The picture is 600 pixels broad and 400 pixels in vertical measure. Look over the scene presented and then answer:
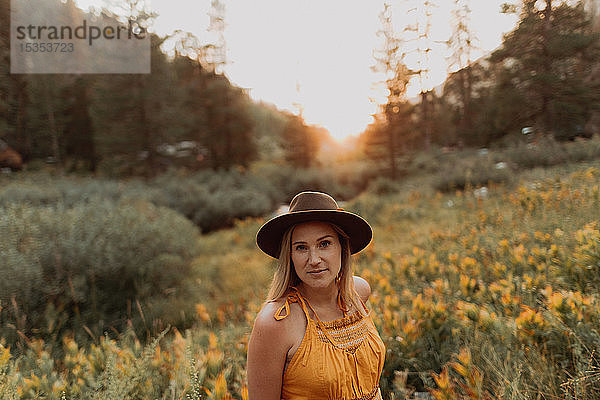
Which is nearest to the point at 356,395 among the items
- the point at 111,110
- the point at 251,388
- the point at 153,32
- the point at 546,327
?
the point at 251,388

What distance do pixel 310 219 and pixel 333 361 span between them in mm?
577

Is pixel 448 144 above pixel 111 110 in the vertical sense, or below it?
below

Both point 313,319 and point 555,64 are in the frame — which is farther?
point 555,64

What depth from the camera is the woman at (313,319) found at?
1328mm

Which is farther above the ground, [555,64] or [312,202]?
[555,64]

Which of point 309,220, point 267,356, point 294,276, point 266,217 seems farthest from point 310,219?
point 266,217

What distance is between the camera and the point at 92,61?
14.5 metres

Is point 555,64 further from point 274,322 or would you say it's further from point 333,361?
point 274,322

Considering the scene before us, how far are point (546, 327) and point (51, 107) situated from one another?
16.2 meters

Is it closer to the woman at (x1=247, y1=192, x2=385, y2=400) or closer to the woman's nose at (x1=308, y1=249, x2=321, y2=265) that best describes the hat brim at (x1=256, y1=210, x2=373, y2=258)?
the woman at (x1=247, y1=192, x2=385, y2=400)

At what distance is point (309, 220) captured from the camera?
147 centimetres

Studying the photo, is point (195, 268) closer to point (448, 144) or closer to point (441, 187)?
point (441, 187)

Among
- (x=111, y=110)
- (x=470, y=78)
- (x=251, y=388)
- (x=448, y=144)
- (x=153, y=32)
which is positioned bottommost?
(x=251, y=388)

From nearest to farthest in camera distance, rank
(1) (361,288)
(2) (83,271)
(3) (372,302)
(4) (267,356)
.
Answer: (4) (267,356) < (1) (361,288) < (3) (372,302) < (2) (83,271)
